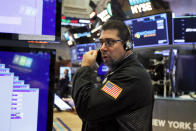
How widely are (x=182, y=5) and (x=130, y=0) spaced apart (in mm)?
974

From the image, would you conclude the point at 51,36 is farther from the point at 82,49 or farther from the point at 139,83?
the point at 82,49

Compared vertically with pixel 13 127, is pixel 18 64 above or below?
above

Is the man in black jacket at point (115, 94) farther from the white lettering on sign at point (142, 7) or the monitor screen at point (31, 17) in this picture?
the white lettering on sign at point (142, 7)

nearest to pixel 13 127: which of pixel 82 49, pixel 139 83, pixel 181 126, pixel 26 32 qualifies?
pixel 26 32

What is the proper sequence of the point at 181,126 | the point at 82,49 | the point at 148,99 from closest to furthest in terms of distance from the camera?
the point at 148,99 < the point at 181,126 < the point at 82,49

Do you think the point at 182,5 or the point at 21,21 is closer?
the point at 21,21

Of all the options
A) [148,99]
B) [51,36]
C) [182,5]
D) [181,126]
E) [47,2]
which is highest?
[182,5]

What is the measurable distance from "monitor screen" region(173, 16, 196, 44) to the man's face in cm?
198

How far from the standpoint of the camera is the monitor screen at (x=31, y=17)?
0.72 m

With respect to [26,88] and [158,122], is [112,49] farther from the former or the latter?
[158,122]

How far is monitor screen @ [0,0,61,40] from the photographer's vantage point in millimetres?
716

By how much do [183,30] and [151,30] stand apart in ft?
1.51

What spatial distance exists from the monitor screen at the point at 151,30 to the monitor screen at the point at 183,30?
12 cm

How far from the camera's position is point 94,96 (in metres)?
1.11
